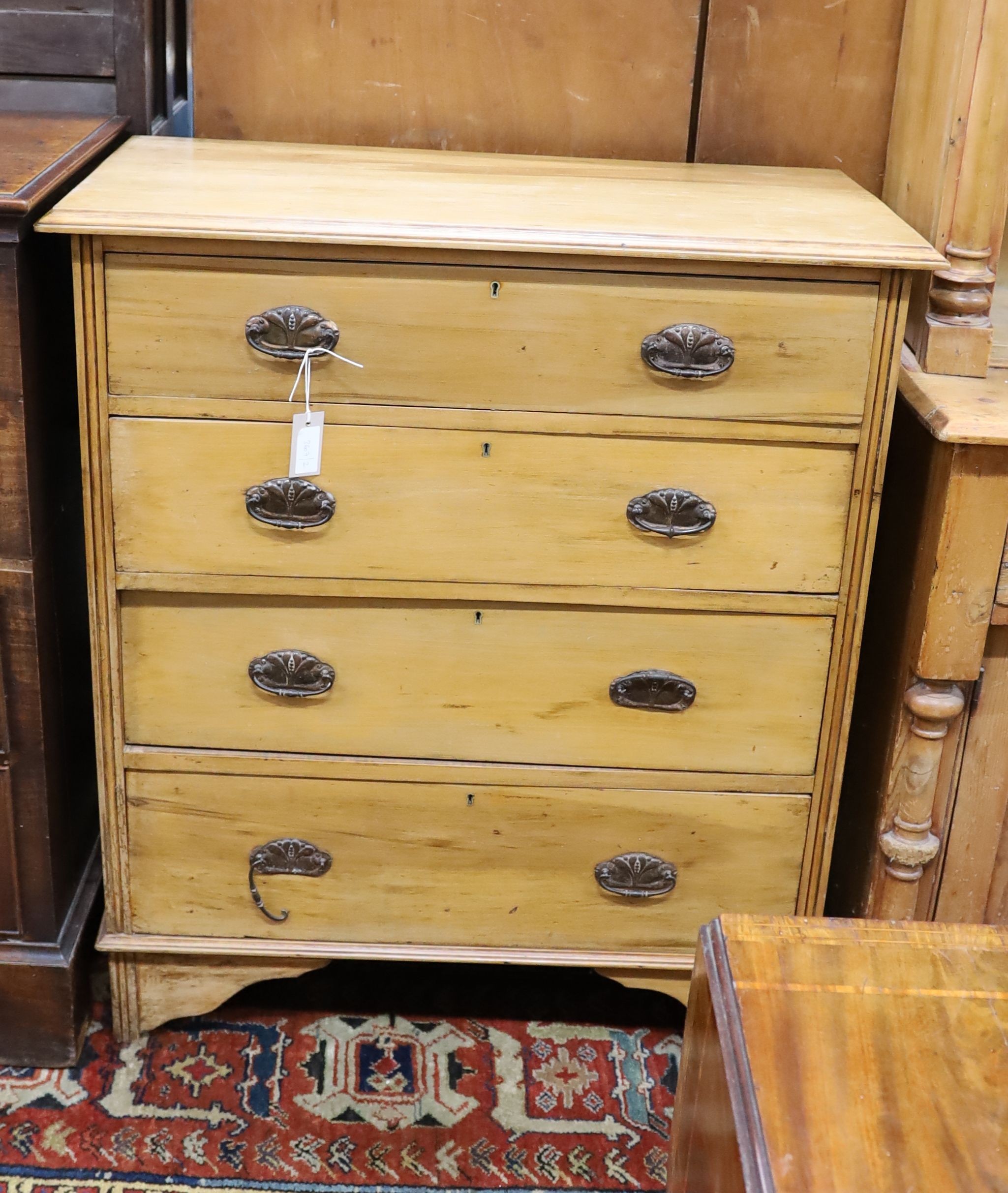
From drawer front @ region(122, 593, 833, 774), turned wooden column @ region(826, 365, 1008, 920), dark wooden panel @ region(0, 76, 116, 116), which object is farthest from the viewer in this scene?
dark wooden panel @ region(0, 76, 116, 116)

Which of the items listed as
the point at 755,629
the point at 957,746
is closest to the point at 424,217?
the point at 755,629

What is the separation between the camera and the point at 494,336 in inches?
60.9

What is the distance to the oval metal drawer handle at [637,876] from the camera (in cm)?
181

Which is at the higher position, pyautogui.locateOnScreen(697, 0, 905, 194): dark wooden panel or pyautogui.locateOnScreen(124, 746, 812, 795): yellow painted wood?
pyautogui.locateOnScreen(697, 0, 905, 194): dark wooden panel

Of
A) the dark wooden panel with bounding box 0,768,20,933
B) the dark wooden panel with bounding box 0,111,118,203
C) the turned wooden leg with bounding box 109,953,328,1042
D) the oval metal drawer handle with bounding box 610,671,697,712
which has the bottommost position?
the turned wooden leg with bounding box 109,953,328,1042

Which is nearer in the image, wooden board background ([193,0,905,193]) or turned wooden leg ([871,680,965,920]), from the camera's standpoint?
turned wooden leg ([871,680,965,920])

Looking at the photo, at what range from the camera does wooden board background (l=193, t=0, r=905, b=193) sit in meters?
1.98

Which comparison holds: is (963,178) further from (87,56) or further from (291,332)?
(87,56)

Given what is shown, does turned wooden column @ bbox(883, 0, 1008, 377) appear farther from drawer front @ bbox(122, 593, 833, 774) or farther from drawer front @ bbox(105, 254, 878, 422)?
drawer front @ bbox(122, 593, 833, 774)

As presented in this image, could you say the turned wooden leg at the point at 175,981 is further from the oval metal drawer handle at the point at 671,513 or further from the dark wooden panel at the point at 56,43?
the dark wooden panel at the point at 56,43

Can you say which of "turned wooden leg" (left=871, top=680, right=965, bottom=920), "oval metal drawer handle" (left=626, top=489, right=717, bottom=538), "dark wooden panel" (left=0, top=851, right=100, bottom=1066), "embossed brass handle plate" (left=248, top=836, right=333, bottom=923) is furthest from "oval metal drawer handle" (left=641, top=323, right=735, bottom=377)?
"dark wooden panel" (left=0, top=851, right=100, bottom=1066)

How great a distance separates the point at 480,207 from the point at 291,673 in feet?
2.14

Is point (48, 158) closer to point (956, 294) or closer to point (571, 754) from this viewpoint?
point (571, 754)

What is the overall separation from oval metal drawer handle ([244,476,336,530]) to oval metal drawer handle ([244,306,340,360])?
16cm
